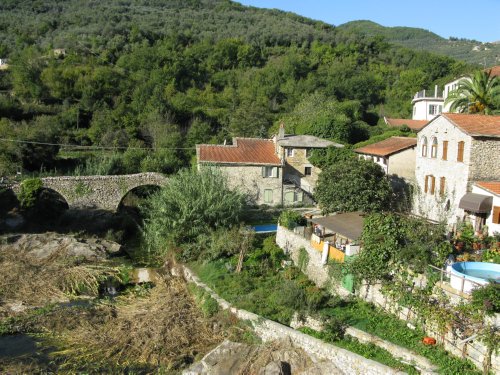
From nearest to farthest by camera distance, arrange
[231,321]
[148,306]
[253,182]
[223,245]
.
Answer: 1. [231,321]
2. [148,306]
3. [223,245]
4. [253,182]

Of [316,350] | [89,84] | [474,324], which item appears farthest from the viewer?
[89,84]

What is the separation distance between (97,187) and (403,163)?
21.5m

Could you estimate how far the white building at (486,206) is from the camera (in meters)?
19.6

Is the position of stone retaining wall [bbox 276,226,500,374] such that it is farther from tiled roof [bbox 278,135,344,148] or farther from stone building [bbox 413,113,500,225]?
tiled roof [bbox 278,135,344,148]

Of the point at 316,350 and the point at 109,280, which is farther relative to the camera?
the point at 109,280

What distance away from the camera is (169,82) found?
239 ft

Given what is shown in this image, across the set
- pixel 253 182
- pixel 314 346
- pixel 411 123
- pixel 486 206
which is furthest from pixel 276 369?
pixel 411 123

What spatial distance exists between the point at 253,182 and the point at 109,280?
559 inches

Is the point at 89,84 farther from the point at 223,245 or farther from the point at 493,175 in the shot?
the point at 493,175

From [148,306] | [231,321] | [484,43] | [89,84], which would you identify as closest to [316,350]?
[231,321]

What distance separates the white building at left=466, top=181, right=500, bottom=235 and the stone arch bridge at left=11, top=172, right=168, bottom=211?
66.9 ft

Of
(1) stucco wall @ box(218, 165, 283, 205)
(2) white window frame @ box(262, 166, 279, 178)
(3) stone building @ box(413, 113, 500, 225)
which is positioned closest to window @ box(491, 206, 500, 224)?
(3) stone building @ box(413, 113, 500, 225)

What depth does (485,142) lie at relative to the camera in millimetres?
21328

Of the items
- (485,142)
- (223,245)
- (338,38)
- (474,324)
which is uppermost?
(338,38)
